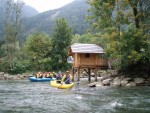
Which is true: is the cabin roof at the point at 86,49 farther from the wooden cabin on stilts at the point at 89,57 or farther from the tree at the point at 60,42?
the tree at the point at 60,42

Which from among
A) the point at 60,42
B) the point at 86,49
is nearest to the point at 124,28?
the point at 86,49

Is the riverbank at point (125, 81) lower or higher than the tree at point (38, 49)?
lower

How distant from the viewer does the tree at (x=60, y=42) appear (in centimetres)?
5550

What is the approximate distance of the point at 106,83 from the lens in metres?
31.1

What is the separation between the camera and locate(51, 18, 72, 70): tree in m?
55.5

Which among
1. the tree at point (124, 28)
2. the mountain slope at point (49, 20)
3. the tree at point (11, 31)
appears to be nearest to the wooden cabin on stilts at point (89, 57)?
the tree at point (124, 28)

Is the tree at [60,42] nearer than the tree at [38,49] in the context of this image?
Yes

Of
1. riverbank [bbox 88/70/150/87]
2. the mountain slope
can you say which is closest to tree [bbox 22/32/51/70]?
riverbank [bbox 88/70/150/87]

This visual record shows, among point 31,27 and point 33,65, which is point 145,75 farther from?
point 31,27

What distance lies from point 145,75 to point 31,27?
15734 cm

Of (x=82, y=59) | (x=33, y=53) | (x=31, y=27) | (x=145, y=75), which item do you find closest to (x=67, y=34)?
(x=33, y=53)

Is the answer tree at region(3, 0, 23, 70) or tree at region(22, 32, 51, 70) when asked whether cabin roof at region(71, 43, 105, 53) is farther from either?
tree at region(3, 0, 23, 70)

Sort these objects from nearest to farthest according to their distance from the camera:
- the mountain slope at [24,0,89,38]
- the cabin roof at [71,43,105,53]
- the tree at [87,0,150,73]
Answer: the tree at [87,0,150,73]
the cabin roof at [71,43,105,53]
the mountain slope at [24,0,89,38]

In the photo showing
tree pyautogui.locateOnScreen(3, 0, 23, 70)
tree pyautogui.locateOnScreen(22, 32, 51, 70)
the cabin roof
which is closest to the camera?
the cabin roof
